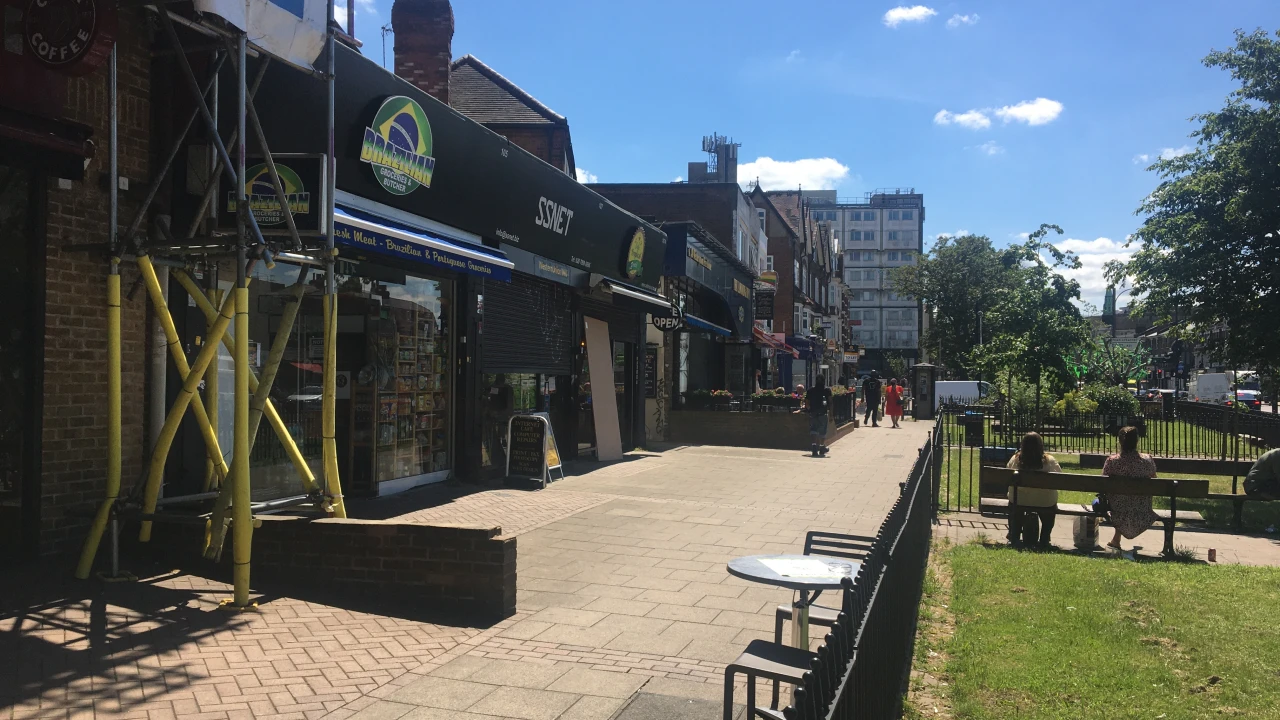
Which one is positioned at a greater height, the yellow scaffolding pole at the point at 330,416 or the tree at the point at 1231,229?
the tree at the point at 1231,229

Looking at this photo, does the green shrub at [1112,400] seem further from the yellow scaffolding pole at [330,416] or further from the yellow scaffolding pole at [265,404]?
the yellow scaffolding pole at [265,404]

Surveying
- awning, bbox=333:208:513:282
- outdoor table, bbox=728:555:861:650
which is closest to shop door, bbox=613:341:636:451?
awning, bbox=333:208:513:282

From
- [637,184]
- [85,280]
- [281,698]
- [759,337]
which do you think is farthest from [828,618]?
[637,184]

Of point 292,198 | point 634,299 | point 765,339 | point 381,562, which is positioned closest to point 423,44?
point 634,299

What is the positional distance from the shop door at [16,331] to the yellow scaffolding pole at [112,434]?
0.68 m

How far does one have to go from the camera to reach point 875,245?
120 metres

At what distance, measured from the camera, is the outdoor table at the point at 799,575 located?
4074mm

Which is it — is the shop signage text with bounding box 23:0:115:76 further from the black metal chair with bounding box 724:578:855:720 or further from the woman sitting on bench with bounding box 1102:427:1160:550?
the woman sitting on bench with bounding box 1102:427:1160:550

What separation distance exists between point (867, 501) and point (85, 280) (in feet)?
30.8

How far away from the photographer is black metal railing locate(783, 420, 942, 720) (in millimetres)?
2326

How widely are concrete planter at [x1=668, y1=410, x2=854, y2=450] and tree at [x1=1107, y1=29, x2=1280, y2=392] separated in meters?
8.24

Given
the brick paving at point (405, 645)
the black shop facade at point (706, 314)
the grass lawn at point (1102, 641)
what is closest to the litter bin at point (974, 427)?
the black shop facade at point (706, 314)

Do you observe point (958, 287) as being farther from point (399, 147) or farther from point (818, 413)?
point (399, 147)

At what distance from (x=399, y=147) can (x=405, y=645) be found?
21.2 ft
